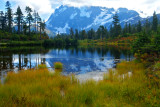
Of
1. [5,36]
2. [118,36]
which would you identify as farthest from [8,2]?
[118,36]

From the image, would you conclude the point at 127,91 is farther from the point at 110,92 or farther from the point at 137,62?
the point at 137,62

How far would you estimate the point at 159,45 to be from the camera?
15898 mm

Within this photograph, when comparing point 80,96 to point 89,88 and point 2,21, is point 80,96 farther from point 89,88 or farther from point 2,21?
point 2,21

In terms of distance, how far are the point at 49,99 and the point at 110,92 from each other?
3.12m

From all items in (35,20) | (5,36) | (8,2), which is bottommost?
(5,36)

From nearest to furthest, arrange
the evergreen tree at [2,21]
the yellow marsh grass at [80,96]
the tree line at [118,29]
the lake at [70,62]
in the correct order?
the yellow marsh grass at [80,96]
the lake at [70,62]
the evergreen tree at [2,21]
the tree line at [118,29]

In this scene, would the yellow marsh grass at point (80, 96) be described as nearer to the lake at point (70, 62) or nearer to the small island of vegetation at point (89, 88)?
the small island of vegetation at point (89, 88)

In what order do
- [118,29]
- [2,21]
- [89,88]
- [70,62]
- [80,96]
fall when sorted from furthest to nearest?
1. [118,29]
2. [2,21]
3. [70,62]
4. [89,88]
5. [80,96]

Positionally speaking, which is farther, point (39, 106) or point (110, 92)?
point (110, 92)

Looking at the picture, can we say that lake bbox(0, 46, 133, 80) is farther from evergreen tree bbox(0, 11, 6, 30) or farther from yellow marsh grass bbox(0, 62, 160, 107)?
evergreen tree bbox(0, 11, 6, 30)

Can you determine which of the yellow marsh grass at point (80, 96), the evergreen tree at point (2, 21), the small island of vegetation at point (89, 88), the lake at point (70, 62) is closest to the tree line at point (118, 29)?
the evergreen tree at point (2, 21)

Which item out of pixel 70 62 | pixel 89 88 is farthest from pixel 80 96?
pixel 70 62

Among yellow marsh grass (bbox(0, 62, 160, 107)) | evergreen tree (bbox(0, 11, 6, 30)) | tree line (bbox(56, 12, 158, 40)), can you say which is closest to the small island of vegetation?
yellow marsh grass (bbox(0, 62, 160, 107))

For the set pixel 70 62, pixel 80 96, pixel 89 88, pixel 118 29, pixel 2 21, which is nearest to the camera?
pixel 80 96
